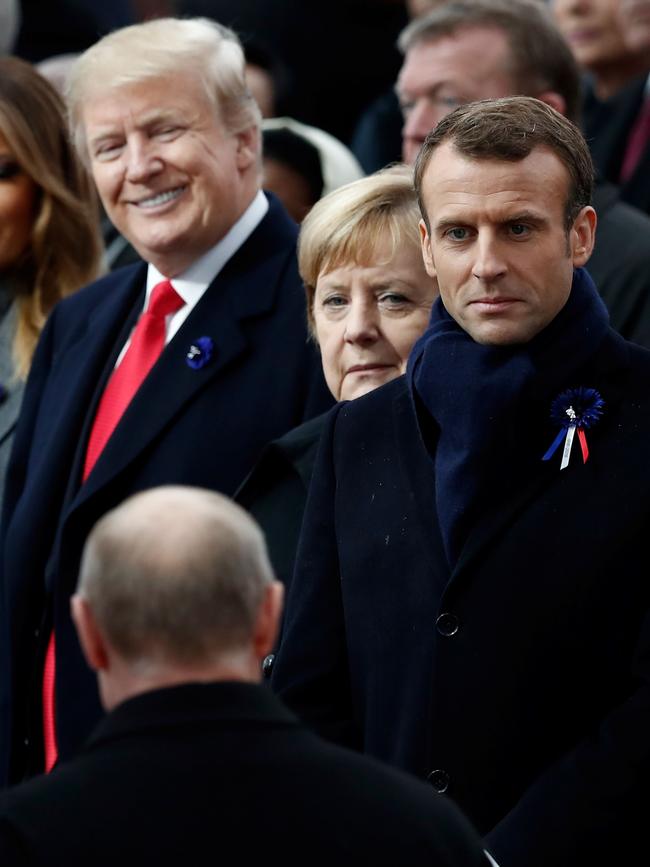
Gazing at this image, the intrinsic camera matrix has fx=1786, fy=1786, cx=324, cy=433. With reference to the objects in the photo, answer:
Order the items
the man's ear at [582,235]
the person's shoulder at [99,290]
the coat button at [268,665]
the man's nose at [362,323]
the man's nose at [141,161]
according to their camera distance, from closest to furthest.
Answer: the man's ear at [582,235], the coat button at [268,665], the man's nose at [362,323], the man's nose at [141,161], the person's shoulder at [99,290]

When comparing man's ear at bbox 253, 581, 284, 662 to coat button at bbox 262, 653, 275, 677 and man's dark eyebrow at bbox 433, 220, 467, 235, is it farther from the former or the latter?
coat button at bbox 262, 653, 275, 677

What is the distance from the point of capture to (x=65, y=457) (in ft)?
13.7

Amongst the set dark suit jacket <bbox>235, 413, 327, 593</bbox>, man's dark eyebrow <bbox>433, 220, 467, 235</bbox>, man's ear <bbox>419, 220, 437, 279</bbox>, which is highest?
man's dark eyebrow <bbox>433, 220, 467, 235</bbox>

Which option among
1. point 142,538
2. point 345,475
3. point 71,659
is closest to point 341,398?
point 345,475

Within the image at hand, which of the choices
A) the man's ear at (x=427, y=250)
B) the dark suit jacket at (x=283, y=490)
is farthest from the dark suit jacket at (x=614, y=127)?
the man's ear at (x=427, y=250)

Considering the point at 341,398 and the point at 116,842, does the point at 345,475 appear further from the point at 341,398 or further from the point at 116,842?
the point at 116,842

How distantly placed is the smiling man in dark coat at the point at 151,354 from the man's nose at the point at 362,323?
310 mm

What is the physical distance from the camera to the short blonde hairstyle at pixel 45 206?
190 inches

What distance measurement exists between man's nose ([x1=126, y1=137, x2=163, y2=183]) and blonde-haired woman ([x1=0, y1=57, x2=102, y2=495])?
68 centimetres

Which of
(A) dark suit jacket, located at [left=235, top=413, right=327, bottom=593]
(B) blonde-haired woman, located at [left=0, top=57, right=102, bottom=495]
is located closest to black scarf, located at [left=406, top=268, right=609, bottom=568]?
(A) dark suit jacket, located at [left=235, top=413, right=327, bottom=593]

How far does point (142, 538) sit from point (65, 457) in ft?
6.72

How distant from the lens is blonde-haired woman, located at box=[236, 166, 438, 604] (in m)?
3.67

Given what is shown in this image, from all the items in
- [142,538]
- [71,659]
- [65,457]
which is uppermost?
[142,538]

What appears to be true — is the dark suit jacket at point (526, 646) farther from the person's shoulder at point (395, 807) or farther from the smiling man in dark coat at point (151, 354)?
the smiling man in dark coat at point (151, 354)
